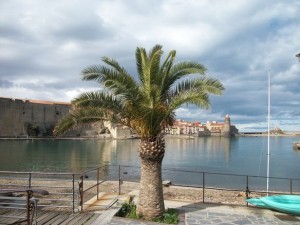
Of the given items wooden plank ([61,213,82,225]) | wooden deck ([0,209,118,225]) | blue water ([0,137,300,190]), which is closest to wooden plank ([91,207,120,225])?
wooden deck ([0,209,118,225])

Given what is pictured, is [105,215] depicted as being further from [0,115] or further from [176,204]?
[0,115]

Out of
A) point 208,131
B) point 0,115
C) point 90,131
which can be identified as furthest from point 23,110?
point 208,131

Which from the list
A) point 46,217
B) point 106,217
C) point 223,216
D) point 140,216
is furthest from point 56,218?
point 223,216

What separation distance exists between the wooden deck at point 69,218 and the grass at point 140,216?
0.46m

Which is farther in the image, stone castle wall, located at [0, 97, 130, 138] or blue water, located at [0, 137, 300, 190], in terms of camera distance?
stone castle wall, located at [0, 97, 130, 138]

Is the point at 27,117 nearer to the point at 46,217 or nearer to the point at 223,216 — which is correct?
the point at 46,217

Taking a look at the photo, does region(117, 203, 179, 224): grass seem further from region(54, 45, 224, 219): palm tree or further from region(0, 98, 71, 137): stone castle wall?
region(0, 98, 71, 137): stone castle wall

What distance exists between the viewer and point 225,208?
38.4 ft

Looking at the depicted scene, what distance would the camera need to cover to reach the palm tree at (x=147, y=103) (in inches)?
416

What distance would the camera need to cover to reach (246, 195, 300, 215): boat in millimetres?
11096

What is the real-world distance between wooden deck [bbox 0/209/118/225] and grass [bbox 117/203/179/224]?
46cm

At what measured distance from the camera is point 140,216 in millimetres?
10500

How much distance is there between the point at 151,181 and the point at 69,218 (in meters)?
2.52

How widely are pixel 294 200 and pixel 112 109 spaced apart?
675cm
